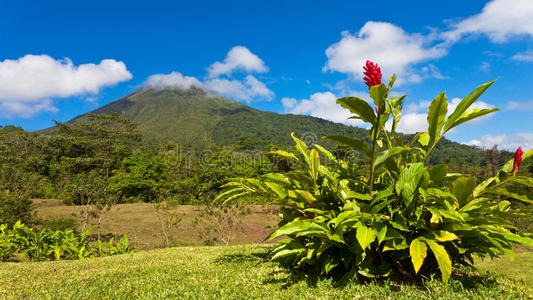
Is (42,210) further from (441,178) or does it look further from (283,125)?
(283,125)

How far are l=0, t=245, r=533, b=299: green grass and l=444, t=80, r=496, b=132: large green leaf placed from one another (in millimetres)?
1400

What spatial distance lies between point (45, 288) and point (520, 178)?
492cm

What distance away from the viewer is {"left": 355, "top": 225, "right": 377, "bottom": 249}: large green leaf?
6.84 ft

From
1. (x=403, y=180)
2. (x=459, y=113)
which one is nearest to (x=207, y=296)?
(x=403, y=180)

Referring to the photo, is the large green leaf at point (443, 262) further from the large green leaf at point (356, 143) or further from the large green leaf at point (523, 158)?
the large green leaf at point (523, 158)

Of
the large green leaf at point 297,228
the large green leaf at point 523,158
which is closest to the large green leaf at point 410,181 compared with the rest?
the large green leaf at point 297,228

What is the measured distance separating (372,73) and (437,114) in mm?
688

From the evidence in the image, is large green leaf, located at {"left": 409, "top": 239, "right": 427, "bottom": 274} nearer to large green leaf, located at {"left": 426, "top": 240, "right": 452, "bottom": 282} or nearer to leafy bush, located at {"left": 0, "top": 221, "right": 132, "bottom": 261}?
large green leaf, located at {"left": 426, "top": 240, "right": 452, "bottom": 282}

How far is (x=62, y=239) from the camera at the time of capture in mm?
6465

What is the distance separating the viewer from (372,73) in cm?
222

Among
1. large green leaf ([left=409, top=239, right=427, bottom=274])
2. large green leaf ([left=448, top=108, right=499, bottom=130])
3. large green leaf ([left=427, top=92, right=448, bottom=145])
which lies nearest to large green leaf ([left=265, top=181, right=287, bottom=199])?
large green leaf ([left=409, top=239, right=427, bottom=274])

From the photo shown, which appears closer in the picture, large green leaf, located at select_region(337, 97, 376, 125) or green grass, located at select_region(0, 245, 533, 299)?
large green leaf, located at select_region(337, 97, 376, 125)

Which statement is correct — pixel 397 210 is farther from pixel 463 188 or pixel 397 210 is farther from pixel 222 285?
pixel 222 285

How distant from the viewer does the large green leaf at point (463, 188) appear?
2.50m
